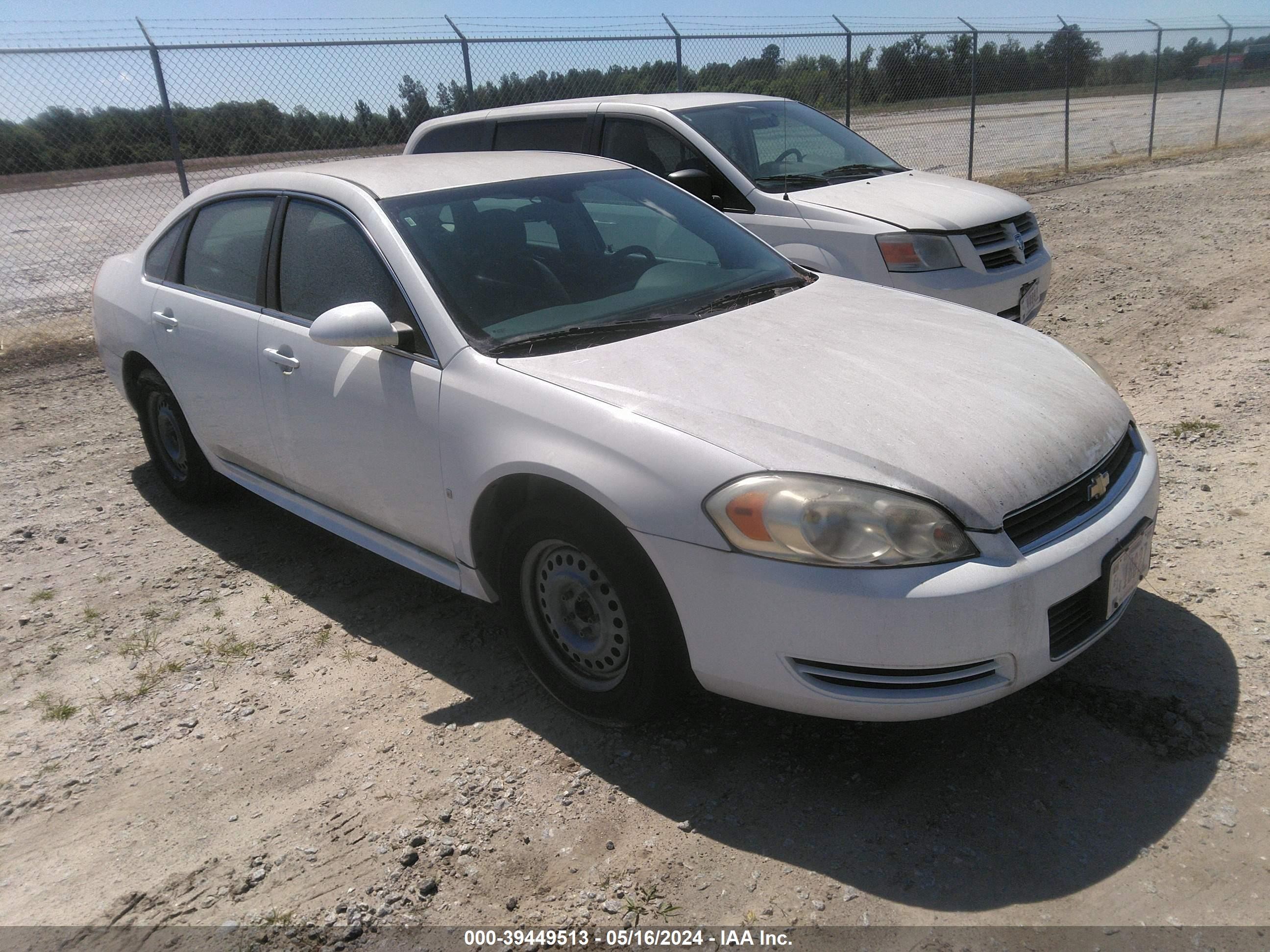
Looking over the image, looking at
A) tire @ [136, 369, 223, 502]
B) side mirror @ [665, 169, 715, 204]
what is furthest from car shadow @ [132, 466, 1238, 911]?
side mirror @ [665, 169, 715, 204]

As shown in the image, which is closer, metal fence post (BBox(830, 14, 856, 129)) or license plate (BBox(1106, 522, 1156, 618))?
license plate (BBox(1106, 522, 1156, 618))

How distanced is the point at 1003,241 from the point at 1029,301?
424 mm

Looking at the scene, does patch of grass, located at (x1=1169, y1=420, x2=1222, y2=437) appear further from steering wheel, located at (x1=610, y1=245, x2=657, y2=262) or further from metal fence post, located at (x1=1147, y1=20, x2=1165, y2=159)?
metal fence post, located at (x1=1147, y1=20, x2=1165, y2=159)

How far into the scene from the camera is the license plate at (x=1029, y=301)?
6.32 m

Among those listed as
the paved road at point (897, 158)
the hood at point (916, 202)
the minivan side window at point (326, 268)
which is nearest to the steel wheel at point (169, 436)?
the minivan side window at point (326, 268)

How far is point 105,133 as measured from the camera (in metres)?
9.97

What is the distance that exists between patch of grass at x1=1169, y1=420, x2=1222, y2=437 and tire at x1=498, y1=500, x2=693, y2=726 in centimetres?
344

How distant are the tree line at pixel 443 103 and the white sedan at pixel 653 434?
636cm

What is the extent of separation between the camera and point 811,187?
6.66 m

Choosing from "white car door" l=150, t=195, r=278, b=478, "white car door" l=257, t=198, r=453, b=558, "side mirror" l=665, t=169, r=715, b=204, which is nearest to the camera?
"white car door" l=257, t=198, r=453, b=558

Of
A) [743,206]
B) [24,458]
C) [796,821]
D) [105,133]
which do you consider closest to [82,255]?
[105,133]

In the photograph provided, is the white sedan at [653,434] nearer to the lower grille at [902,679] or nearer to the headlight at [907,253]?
the lower grille at [902,679]

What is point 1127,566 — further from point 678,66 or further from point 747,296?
point 678,66

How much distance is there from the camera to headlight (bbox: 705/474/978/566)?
249cm
